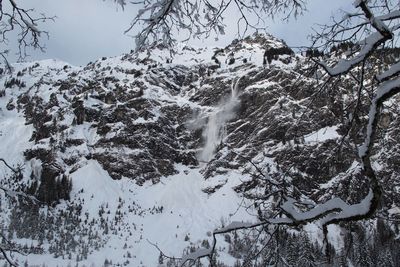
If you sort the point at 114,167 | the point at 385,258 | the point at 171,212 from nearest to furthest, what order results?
the point at 385,258 → the point at 171,212 → the point at 114,167

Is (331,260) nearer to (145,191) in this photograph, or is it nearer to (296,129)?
(296,129)

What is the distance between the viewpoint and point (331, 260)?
4254 mm

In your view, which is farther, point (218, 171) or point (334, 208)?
point (218, 171)

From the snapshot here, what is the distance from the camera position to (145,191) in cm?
18675

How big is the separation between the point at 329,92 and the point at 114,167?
195837 millimetres

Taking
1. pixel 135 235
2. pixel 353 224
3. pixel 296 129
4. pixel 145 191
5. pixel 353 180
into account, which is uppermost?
pixel 145 191

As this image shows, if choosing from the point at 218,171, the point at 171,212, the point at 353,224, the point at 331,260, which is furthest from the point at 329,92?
the point at 218,171

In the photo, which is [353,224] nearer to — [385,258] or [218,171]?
[385,258]

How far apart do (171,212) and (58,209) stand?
3488 centimetres

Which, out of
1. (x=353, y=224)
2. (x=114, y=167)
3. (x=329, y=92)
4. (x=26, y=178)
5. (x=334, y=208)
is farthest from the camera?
(x=114, y=167)

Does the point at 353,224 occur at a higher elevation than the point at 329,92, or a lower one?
lower

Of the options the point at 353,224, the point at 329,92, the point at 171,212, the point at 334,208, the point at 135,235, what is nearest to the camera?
the point at 334,208

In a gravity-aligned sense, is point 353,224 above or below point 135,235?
below

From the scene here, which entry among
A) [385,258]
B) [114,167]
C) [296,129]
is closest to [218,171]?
[114,167]
